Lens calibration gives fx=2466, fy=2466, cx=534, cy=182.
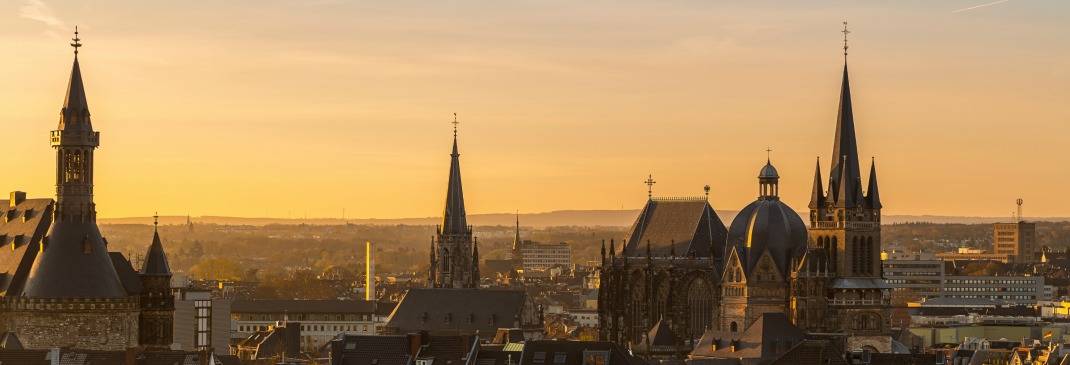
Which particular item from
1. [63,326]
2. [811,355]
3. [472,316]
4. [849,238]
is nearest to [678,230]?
[849,238]

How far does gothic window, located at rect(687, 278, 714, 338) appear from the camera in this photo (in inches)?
6718

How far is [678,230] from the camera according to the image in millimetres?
175250

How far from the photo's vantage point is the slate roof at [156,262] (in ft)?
421

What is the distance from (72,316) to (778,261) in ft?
191

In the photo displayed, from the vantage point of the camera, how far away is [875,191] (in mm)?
169500

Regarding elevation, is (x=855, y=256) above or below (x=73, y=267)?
above

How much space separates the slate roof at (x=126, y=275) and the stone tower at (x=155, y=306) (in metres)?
0.36

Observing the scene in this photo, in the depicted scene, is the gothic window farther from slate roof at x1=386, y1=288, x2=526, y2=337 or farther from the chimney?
the chimney

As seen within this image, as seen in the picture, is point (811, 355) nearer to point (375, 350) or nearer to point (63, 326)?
point (375, 350)

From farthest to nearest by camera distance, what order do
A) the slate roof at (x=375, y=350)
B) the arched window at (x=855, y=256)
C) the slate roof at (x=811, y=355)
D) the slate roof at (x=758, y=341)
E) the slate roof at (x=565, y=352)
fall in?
the arched window at (x=855, y=256)
the slate roof at (x=758, y=341)
the slate roof at (x=811, y=355)
the slate roof at (x=375, y=350)
the slate roof at (x=565, y=352)

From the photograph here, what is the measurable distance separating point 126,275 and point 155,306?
7.40 feet

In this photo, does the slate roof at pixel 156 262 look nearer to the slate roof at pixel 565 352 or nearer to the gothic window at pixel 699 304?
the slate roof at pixel 565 352

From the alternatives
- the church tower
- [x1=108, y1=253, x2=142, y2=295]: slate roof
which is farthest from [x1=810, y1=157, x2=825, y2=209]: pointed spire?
[x1=108, y1=253, x2=142, y2=295]: slate roof

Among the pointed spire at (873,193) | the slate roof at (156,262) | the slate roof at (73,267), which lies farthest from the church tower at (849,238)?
the slate roof at (73,267)
